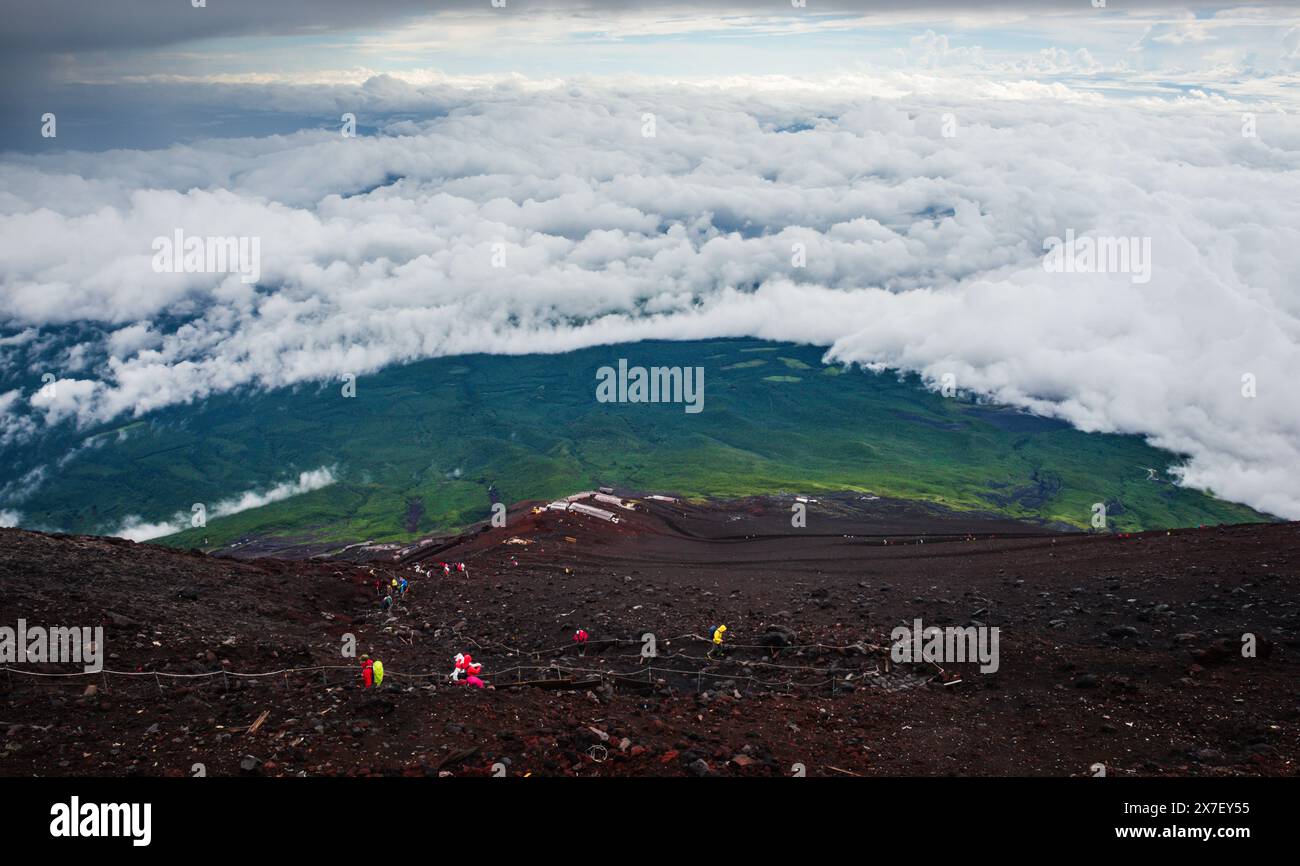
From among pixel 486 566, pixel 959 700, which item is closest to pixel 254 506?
pixel 486 566

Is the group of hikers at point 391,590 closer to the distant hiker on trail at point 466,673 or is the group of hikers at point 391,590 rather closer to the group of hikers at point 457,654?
the group of hikers at point 457,654

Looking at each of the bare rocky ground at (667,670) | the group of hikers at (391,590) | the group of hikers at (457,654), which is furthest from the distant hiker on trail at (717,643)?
the group of hikers at (391,590)

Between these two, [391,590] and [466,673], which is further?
[391,590]

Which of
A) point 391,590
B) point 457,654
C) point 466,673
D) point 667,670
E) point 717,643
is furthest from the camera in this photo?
point 391,590

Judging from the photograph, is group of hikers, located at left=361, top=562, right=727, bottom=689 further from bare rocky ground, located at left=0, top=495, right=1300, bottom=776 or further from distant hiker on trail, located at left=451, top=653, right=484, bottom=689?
bare rocky ground, located at left=0, top=495, right=1300, bottom=776

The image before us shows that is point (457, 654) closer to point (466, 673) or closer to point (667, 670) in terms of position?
point (466, 673)

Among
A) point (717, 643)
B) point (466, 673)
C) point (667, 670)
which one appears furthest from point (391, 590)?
point (717, 643)

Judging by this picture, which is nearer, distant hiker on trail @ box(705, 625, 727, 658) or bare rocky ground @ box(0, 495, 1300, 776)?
bare rocky ground @ box(0, 495, 1300, 776)

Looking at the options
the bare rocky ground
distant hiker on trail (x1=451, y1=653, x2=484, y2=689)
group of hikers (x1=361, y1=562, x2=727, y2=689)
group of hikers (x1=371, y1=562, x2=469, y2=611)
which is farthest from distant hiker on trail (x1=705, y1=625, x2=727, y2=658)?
group of hikers (x1=371, y1=562, x2=469, y2=611)
